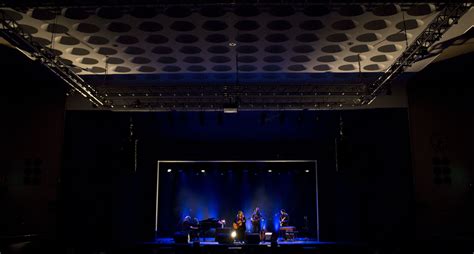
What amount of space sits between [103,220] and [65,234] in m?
1.17

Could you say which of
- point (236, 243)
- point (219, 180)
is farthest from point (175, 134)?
point (236, 243)

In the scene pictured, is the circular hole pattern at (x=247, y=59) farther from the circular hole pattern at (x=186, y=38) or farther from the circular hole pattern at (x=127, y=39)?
the circular hole pattern at (x=127, y=39)

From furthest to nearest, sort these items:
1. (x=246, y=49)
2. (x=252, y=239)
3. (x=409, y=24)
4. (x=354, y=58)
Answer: (x=252, y=239)
(x=354, y=58)
(x=246, y=49)
(x=409, y=24)

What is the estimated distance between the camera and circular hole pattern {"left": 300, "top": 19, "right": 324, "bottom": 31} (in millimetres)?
7629

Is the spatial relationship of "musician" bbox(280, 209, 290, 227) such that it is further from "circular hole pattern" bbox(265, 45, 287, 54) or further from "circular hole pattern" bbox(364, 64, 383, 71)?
"circular hole pattern" bbox(265, 45, 287, 54)

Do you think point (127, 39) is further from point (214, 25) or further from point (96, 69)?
point (96, 69)

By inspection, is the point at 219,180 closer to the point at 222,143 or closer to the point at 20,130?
the point at 222,143

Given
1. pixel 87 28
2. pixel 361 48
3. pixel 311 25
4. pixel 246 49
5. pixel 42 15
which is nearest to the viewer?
pixel 42 15

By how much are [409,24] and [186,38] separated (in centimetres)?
436

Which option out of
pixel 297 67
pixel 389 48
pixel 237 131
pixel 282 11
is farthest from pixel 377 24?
pixel 237 131

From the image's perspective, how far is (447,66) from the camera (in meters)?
11.2

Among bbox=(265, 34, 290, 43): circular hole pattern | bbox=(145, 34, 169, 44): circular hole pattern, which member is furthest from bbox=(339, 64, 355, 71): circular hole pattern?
bbox=(145, 34, 169, 44): circular hole pattern

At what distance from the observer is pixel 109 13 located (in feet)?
23.8

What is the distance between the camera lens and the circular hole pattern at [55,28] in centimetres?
773
